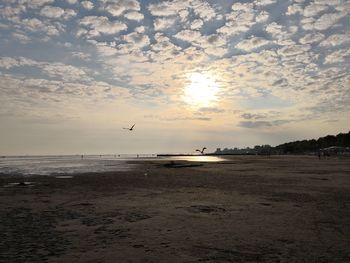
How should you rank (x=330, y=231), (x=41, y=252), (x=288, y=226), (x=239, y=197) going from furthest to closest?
(x=239, y=197)
(x=288, y=226)
(x=330, y=231)
(x=41, y=252)

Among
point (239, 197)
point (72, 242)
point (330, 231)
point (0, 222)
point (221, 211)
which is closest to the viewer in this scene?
point (72, 242)

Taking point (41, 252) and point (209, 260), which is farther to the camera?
point (41, 252)

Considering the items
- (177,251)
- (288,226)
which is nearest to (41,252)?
(177,251)

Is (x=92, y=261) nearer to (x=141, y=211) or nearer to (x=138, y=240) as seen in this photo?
(x=138, y=240)

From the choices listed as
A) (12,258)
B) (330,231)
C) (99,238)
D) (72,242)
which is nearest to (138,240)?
(99,238)

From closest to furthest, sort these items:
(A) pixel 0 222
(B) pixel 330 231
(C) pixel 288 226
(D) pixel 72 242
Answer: (D) pixel 72 242, (B) pixel 330 231, (C) pixel 288 226, (A) pixel 0 222

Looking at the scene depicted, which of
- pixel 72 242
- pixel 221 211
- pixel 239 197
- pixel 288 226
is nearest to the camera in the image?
pixel 72 242

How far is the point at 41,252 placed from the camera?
29.5ft

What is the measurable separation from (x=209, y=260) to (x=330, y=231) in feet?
17.0

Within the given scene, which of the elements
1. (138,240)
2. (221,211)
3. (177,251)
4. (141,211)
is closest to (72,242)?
(138,240)

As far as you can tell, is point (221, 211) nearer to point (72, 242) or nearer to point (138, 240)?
point (138, 240)

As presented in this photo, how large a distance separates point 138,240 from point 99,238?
4.14 ft

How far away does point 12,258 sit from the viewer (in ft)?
27.6

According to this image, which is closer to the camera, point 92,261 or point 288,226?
point 92,261
